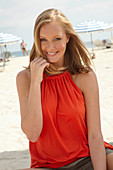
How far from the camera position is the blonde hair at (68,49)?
2.09 m

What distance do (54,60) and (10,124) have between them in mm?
3436

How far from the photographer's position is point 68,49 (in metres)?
2.34

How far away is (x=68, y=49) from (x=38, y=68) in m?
0.42

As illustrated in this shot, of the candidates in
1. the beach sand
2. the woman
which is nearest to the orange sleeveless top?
the woman

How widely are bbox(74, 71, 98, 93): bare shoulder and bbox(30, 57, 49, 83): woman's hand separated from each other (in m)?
0.27

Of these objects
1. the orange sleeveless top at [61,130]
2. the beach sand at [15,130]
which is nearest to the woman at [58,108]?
the orange sleeveless top at [61,130]

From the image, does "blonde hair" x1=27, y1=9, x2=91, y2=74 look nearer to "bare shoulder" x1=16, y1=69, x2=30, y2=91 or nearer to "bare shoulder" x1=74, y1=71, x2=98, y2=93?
"bare shoulder" x1=74, y1=71, x2=98, y2=93

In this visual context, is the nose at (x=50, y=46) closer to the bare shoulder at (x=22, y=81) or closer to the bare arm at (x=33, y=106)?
the bare arm at (x=33, y=106)

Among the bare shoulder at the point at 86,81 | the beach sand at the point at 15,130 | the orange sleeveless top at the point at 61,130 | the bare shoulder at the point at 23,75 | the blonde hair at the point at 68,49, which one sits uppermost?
the blonde hair at the point at 68,49

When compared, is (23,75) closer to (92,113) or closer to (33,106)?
(33,106)

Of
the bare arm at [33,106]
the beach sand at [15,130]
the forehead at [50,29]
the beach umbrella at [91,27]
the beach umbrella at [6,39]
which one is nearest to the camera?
the bare arm at [33,106]

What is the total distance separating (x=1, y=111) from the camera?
6.50 m

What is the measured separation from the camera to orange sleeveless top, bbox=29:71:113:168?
202cm

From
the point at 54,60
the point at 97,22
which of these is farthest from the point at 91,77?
the point at 97,22
